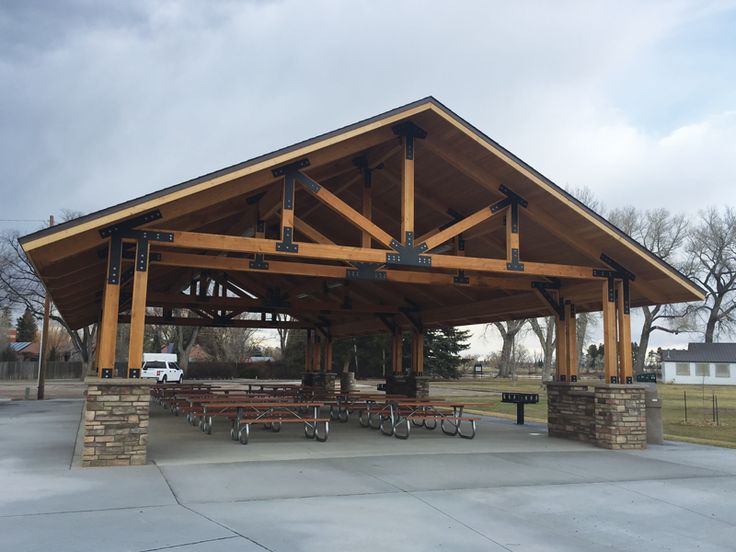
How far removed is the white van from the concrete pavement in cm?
2438

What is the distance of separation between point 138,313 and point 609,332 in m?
7.51

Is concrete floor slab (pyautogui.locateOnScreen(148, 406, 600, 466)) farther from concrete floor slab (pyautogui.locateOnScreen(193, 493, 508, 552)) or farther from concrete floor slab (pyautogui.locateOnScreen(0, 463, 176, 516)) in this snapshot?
concrete floor slab (pyautogui.locateOnScreen(193, 493, 508, 552))

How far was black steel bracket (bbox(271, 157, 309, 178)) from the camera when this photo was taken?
9.11 meters

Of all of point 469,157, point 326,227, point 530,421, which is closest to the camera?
point 469,157

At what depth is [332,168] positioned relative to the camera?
1118 cm

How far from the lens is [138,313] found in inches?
324

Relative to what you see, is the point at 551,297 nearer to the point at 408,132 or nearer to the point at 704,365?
the point at 408,132

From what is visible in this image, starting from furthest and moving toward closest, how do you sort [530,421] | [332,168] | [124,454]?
[530,421] < [332,168] < [124,454]

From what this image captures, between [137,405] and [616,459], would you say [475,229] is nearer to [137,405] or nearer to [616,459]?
[616,459]

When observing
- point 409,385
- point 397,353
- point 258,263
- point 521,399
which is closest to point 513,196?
point 258,263

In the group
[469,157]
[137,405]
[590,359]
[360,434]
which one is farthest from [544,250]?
[590,359]

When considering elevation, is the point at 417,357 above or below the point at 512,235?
below

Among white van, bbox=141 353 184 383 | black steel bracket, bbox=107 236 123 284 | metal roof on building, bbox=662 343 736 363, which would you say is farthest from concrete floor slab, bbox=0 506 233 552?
metal roof on building, bbox=662 343 736 363

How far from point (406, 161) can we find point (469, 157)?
3.80ft
